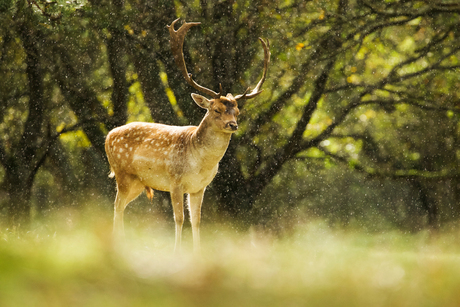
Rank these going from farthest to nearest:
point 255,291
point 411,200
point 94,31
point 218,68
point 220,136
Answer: point 411,200
point 94,31
point 218,68
point 220,136
point 255,291

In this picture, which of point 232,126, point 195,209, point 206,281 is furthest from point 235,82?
point 206,281

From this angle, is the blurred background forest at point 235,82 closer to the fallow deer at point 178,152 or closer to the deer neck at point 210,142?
the fallow deer at point 178,152

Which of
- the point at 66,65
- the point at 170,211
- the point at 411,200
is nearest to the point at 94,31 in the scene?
the point at 66,65

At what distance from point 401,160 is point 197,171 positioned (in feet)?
25.4

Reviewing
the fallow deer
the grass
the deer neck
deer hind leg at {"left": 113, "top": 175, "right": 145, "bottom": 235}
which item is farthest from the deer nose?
the grass

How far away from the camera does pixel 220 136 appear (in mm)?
6262

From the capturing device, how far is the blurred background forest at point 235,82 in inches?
370

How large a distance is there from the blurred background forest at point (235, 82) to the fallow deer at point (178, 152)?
224 centimetres

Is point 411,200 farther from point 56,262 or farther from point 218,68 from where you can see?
point 56,262

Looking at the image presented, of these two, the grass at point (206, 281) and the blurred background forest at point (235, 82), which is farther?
the blurred background forest at point (235, 82)

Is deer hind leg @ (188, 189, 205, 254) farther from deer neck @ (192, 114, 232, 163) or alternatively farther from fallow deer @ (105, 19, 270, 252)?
deer neck @ (192, 114, 232, 163)

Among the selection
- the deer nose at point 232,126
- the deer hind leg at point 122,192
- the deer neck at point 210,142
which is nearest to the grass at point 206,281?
the deer nose at point 232,126

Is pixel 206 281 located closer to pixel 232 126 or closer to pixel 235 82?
pixel 232 126

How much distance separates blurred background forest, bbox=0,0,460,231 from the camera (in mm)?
9391
